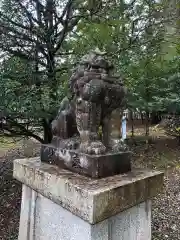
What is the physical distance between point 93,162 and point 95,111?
360mm

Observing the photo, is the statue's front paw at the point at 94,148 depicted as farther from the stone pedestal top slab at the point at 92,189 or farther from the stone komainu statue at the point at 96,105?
the stone pedestal top slab at the point at 92,189

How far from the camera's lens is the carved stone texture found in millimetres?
1589

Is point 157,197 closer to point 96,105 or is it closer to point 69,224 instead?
point 69,224

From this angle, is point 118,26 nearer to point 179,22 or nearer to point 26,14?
point 179,22

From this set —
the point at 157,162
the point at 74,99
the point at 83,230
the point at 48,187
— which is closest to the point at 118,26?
the point at 74,99

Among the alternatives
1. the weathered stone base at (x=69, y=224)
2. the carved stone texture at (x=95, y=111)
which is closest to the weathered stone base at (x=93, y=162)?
the carved stone texture at (x=95, y=111)

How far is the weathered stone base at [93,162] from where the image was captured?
4.98 ft

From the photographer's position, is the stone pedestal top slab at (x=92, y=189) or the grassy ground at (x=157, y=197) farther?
the grassy ground at (x=157, y=197)

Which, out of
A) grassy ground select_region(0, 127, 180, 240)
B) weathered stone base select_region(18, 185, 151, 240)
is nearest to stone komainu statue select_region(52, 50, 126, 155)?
weathered stone base select_region(18, 185, 151, 240)

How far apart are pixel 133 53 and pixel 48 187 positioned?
9.26ft

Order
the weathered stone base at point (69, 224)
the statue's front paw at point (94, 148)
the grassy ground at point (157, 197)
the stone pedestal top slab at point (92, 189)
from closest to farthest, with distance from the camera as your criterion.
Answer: the stone pedestal top slab at point (92, 189), the weathered stone base at point (69, 224), the statue's front paw at point (94, 148), the grassy ground at point (157, 197)

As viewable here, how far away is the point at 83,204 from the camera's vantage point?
1.31m

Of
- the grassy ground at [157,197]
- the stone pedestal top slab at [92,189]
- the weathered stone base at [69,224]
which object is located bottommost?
the grassy ground at [157,197]

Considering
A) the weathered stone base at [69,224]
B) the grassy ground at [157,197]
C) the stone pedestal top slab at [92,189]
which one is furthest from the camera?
the grassy ground at [157,197]
